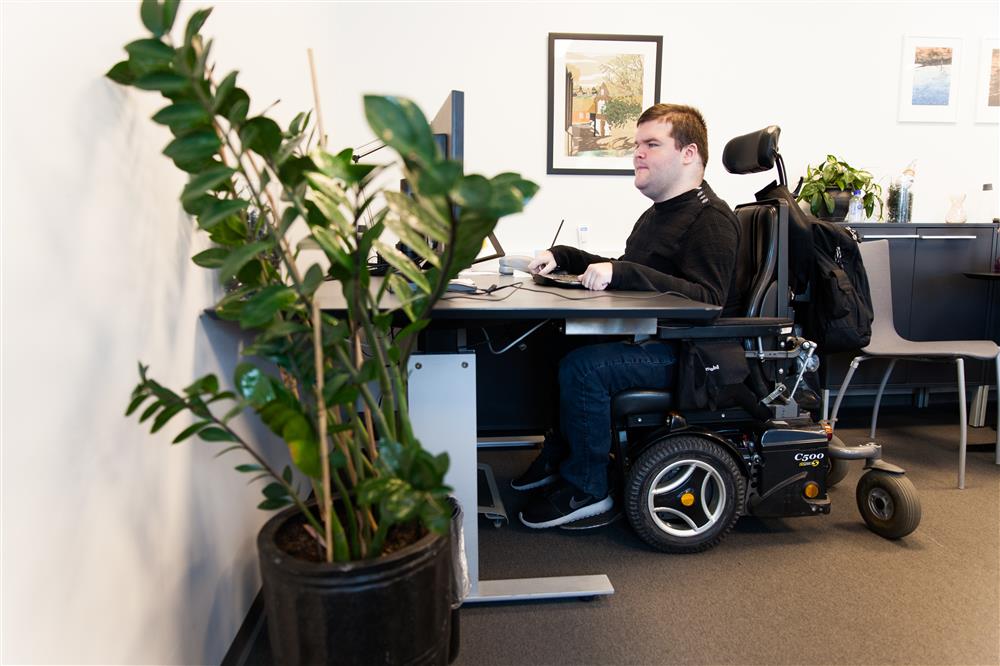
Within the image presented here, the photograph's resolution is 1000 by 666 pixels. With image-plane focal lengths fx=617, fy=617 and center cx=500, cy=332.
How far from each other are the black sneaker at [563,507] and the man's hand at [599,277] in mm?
653

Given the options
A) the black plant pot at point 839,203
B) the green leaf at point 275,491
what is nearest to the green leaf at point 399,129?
the green leaf at point 275,491

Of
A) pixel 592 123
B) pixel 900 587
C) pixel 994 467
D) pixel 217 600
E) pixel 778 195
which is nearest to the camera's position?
pixel 217 600

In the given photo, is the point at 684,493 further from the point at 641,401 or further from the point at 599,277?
the point at 599,277

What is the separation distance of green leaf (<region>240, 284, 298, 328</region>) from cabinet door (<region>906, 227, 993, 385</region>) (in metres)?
3.39

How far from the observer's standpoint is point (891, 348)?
2604mm

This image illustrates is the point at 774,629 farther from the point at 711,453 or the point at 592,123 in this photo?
the point at 592,123

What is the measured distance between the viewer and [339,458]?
97 centimetres

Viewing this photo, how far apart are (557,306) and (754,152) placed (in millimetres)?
997

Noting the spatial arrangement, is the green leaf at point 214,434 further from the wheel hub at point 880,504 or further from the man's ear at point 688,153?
the wheel hub at point 880,504

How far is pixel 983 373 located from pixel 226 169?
12.2 feet

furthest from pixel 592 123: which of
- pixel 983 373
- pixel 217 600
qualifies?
pixel 217 600

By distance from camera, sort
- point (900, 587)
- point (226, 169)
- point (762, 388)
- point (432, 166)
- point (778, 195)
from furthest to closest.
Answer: point (778, 195)
point (762, 388)
point (900, 587)
point (226, 169)
point (432, 166)

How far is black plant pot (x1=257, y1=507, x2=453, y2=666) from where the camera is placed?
2.86 feet

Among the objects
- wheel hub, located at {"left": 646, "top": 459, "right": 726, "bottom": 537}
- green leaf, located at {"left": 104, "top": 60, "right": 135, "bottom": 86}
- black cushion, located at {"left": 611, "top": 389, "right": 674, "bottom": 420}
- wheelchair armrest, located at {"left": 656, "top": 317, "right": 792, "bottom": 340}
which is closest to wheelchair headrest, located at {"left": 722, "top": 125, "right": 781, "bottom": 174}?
wheelchair armrest, located at {"left": 656, "top": 317, "right": 792, "bottom": 340}
